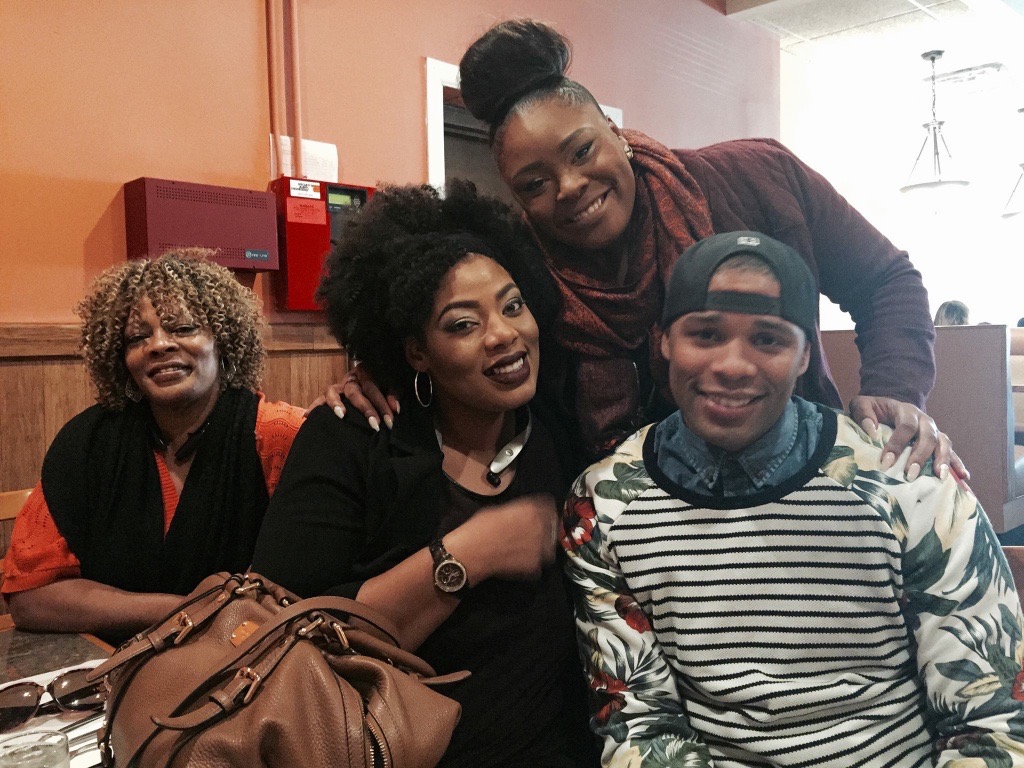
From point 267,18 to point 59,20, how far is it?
64cm

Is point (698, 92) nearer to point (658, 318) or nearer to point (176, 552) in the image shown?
point (658, 318)

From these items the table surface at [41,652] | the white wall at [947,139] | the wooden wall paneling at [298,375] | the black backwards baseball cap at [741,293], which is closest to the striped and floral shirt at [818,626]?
the black backwards baseball cap at [741,293]

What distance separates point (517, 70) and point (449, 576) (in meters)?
0.71

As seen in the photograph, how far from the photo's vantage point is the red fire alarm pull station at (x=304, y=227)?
273 centimetres

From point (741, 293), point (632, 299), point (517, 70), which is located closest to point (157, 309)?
point (517, 70)

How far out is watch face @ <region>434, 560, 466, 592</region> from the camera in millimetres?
1124

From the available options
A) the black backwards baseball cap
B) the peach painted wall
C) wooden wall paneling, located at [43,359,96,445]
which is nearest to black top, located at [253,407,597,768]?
the black backwards baseball cap

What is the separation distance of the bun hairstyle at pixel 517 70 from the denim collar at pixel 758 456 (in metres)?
0.46

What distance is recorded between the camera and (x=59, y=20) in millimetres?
2289

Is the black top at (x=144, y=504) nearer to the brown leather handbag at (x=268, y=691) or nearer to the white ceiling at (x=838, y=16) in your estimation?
the brown leather handbag at (x=268, y=691)

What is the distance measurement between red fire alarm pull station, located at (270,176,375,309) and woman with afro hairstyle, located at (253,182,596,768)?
164 cm

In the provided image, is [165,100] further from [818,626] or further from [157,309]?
[818,626]

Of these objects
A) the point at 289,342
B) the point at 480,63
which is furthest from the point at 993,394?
the point at 289,342

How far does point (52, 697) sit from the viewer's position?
1199mm
